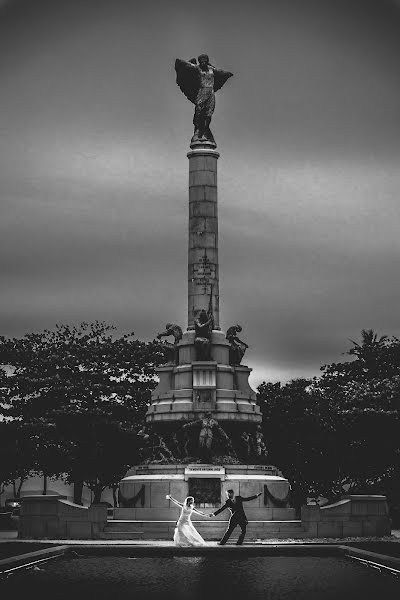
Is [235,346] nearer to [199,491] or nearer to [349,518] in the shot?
[199,491]

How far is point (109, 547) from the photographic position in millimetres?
32375

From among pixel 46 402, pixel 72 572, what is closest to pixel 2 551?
pixel 72 572

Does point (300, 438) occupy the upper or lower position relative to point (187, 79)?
lower

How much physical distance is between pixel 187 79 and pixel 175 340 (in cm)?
1200

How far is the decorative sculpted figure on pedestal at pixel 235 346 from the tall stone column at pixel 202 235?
79cm

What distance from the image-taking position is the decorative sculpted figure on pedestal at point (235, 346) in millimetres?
47875

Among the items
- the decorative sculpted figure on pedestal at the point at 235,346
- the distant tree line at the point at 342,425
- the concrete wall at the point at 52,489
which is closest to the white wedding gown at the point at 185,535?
the decorative sculpted figure on pedestal at the point at 235,346

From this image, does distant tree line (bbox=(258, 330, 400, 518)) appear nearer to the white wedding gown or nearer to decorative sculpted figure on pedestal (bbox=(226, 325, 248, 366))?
decorative sculpted figure on pedestal (bbox=(226, 325, 248, 366))

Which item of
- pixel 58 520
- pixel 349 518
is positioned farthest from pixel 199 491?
pixel 349 518

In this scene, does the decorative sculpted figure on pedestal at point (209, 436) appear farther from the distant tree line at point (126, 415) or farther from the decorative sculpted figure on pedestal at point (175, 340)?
the distant tree line at point (126, 415)

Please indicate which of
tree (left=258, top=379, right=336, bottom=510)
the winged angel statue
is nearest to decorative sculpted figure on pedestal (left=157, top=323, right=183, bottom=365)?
the winged angel statue

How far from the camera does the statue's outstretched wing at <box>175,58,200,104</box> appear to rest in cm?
5109

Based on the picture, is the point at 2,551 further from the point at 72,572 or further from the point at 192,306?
the point at 192,306

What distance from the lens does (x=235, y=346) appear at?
47.9 m
